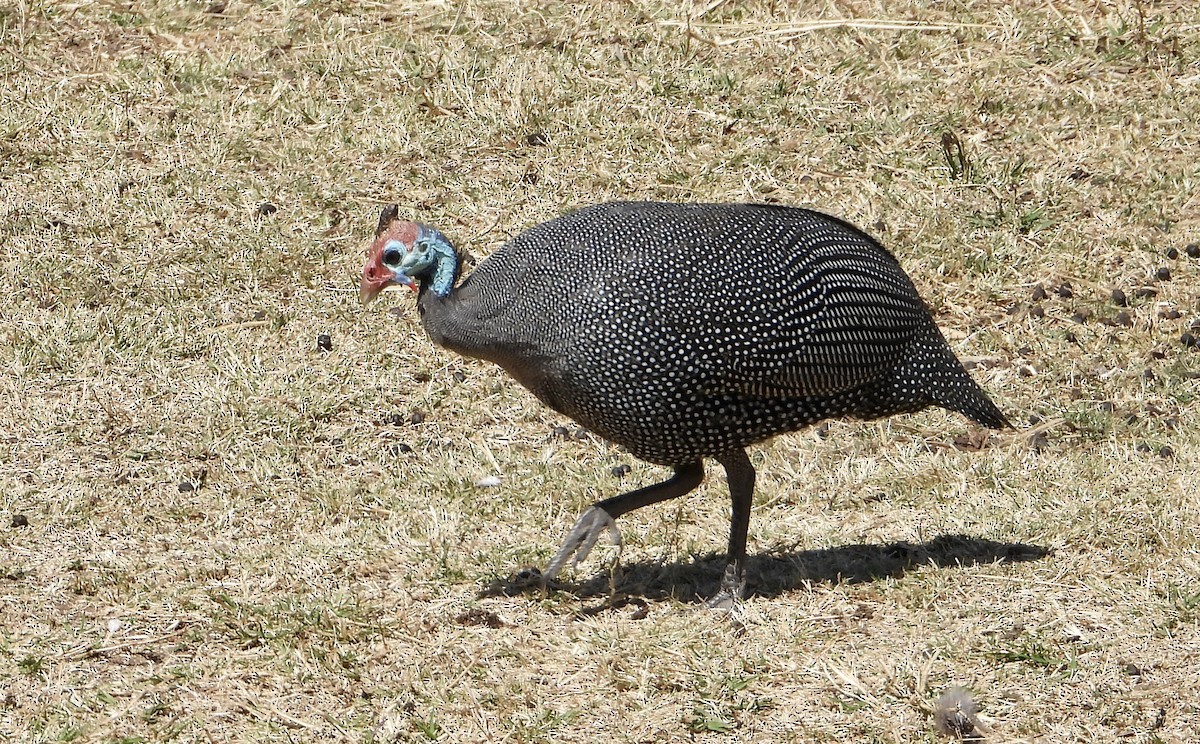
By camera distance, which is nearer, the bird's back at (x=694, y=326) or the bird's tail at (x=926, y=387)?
the bird's back at (x=694, y=326)

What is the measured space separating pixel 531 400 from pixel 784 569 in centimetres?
155

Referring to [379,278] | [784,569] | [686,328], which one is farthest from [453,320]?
[784,569]

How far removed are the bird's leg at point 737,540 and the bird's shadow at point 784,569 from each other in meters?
0.10

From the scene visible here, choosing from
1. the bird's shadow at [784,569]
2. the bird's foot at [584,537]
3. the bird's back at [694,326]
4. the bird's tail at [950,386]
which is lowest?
the bird's shadow at [784,569]

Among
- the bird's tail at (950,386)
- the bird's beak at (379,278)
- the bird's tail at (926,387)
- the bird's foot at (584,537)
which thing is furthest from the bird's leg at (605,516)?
the bird's beak at (379,278)

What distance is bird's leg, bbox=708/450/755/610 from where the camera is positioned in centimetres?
487

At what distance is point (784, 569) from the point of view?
5.17 m

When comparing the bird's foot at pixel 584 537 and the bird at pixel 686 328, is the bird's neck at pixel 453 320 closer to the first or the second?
the bird at pixel 686 328

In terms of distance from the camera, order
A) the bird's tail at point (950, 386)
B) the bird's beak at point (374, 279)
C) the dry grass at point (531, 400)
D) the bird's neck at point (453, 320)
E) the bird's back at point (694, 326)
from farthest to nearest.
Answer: the bird's tail at point (950, 386) < the bird's beak at point (374, 279) < the bird's neck at point (453, 320) < the bird's back at point (694, 326) < the dry grass at point (531, 400)

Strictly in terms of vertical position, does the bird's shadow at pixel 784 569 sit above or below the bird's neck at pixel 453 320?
below

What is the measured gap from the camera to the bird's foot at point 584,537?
4.92 metres

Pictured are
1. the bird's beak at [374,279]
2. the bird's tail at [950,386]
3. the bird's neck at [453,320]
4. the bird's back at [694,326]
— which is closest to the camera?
the bird's back at [694,326]

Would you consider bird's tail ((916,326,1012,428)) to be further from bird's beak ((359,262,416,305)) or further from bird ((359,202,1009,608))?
bird's beak ((359,262,416,305))

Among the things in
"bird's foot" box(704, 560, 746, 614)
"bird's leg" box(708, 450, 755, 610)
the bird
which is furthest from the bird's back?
"bird's foot" box(704, 560, 746, 614)
